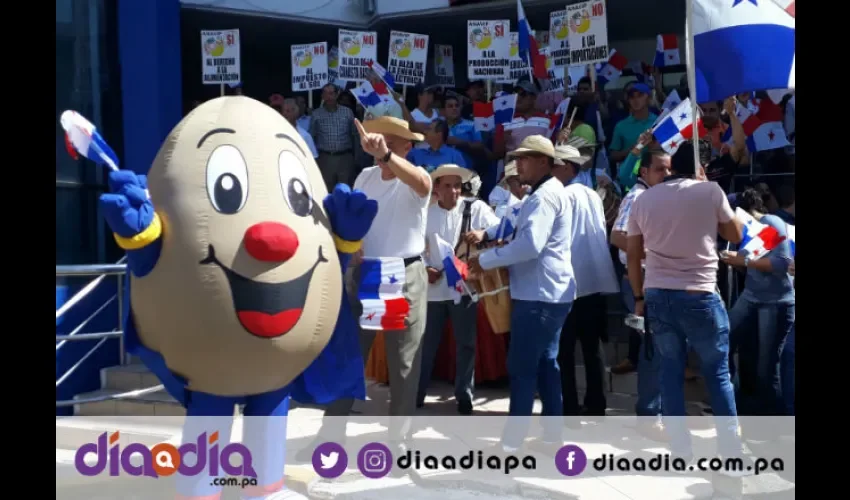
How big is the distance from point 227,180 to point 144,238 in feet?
1.28

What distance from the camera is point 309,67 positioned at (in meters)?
9.91

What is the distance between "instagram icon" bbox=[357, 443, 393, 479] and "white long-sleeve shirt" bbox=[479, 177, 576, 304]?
1.19 m

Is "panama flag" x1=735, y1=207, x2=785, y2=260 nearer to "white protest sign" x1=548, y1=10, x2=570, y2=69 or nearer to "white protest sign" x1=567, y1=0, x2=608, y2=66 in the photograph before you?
"white protest sign" x1=567, y1=0, x2=608, y2=66

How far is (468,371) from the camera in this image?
639 cm

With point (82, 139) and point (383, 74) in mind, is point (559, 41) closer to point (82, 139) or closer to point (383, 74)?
point (383, 74)

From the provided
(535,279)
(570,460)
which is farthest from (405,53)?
(570,460)

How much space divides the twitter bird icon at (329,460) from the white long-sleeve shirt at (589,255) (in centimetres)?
190

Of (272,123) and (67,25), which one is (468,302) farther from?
(67,25)

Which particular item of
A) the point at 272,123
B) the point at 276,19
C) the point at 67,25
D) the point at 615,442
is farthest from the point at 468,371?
the point at 276,19

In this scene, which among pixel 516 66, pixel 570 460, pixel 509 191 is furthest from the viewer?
pixel 516 66

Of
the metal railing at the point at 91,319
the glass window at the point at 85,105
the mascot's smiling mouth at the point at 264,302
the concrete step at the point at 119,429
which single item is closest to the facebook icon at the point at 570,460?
the mascot's smiling mouth at the point at 264,302

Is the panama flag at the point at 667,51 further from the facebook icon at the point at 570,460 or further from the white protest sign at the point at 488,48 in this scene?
the facebook icon at the point at 570,460

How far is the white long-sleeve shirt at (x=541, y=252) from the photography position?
479cm
